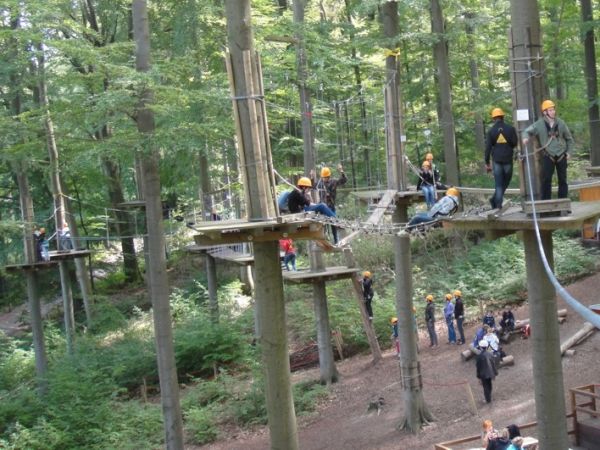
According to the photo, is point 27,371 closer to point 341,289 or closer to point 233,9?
point 341,289

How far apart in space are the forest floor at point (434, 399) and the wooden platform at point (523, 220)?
4777 mm

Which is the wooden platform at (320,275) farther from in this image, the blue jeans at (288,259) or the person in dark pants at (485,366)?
the person in dark pants at (485,366)

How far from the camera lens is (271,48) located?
54.6ft

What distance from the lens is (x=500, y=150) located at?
680 centimetres

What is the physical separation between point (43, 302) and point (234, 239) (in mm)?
21714

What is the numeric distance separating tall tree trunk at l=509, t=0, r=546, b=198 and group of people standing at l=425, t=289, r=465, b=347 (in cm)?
845

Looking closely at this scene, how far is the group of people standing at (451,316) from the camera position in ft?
47.7

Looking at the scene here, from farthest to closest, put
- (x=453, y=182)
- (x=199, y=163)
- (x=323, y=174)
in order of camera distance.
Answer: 1. (x=199, y=163)
2. (x=453, y=182)
3. (x=323, y=174)

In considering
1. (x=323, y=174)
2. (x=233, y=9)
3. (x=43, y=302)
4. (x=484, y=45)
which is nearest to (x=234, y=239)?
(x=233, y=9)

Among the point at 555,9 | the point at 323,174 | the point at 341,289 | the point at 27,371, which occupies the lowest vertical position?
the point at 27,371

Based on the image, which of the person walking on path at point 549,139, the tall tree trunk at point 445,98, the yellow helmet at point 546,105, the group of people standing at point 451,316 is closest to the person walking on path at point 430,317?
the group of people standing at point 451,316

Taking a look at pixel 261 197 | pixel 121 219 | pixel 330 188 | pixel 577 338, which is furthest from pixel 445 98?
pixel 121 219

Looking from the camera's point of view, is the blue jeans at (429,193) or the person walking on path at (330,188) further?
the person walking on path at (330,188)

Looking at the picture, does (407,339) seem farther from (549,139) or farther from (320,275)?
(549,139)
